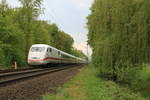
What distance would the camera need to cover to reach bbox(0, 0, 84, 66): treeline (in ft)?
96.0

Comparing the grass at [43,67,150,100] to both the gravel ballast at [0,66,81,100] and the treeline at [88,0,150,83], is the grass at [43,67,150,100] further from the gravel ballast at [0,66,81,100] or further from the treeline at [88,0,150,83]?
the treeline at [88,0,150,83]

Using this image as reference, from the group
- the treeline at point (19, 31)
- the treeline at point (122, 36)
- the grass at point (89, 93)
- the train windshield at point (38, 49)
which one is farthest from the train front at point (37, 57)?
the grass at point (89, 93)

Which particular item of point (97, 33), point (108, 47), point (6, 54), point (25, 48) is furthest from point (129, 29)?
point (25, 48)

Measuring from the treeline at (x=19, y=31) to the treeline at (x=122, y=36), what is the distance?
45.4 ft

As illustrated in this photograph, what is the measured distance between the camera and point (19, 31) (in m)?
32.9

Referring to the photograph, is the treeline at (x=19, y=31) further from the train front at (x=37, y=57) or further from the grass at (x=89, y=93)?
the grass at (x=89, y=93)

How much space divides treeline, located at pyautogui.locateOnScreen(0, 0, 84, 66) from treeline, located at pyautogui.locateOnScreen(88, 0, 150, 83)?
1385 cm

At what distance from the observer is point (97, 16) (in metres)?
17.5

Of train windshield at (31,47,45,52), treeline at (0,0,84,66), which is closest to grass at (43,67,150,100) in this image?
train windshield at (31,47,45,52)

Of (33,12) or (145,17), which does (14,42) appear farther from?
(145,17)

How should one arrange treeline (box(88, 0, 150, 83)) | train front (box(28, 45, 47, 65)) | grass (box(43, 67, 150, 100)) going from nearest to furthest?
grass (box(43, 67, 150, 100)) < treeline (box(88, 0, 150, 83)) < train front (box(28, 45, 47, 65))

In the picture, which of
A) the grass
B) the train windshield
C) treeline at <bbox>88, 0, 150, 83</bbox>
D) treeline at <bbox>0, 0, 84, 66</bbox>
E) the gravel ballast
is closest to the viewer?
the gravel ballast

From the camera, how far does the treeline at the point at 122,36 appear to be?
47.4 ft

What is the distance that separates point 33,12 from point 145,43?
31.3 meters
